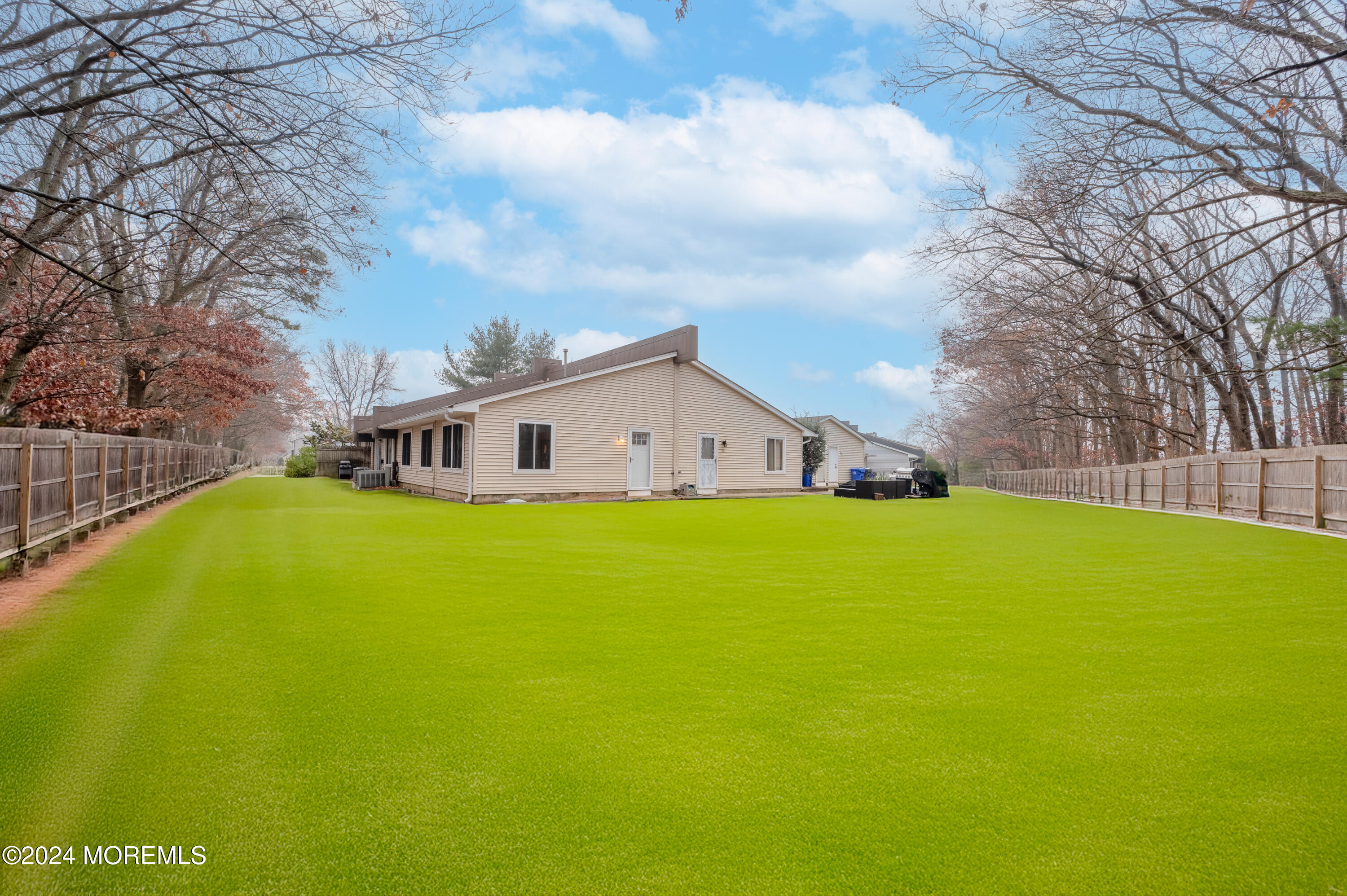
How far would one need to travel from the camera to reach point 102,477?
32.7ft

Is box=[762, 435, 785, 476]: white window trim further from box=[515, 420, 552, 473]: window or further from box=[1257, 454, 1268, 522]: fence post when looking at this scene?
box=[1257, 454, 1268, 522]: fence post

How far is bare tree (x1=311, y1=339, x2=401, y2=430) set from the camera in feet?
171

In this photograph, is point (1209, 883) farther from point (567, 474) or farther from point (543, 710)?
point (567, 474)

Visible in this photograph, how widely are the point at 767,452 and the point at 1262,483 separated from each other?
13.5 metres

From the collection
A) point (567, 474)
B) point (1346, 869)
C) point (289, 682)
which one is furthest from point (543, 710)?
point (567, 474)

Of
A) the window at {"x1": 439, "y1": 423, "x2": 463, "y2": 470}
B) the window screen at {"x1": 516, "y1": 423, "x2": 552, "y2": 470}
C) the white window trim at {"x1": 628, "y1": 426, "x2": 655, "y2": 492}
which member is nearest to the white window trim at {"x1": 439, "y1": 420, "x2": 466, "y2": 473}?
the window at {"x1": 439, "y1": 423, "x2": 463, "y2": 470}

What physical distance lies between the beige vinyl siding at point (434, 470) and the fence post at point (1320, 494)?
17.6 meters

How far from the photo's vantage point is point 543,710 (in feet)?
10.4

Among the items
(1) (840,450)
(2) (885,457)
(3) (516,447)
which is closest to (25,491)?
(3) (516,447)

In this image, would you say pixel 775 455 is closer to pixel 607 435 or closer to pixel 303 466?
pixel 607 435

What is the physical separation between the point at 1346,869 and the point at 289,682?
4495 mm

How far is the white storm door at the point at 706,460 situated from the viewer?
21312 mm

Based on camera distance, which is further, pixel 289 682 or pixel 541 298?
pixel 541 298

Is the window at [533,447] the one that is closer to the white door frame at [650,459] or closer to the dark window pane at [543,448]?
the dark window pane at [543,448]
